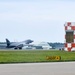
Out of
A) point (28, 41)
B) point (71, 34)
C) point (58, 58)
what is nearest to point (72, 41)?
point (71, 34)

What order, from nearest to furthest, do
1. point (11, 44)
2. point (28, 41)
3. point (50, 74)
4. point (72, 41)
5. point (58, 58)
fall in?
1. point (50, 74)
2. point (58, 58)
3. point (72, 41)
4. point (11, 44)
5. point (28, 41)

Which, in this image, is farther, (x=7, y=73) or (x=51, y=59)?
(x=51, y=59)

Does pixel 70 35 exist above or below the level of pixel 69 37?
above

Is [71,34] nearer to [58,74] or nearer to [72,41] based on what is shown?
[72,41]

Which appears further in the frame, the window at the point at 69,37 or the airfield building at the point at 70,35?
the window at the point at 69,37

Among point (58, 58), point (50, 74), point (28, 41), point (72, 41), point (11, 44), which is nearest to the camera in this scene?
point (50, 74)

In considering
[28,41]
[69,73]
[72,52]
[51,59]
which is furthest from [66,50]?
[28,41]

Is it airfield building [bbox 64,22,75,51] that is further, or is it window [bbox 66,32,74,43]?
window [bbox 66,32,74,43]

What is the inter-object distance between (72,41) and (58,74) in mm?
12501

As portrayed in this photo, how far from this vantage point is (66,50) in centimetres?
2595

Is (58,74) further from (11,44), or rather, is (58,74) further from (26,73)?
(11,44)

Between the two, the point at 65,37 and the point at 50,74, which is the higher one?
the point at 65,37

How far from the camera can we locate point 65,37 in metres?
25.2

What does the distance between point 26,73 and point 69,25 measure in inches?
496
